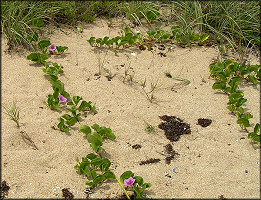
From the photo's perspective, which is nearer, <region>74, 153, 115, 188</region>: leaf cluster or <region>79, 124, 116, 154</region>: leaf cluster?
<region>74, 153, 115, 188</region>: leaf cluster

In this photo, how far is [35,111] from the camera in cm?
291

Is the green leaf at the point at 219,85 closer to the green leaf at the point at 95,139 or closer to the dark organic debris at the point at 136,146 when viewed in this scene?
the dark organic debris at the point at 136,146

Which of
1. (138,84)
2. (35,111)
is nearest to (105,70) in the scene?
(138,84)

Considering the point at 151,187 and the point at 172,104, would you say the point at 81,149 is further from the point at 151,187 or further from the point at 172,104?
the point at 172,104

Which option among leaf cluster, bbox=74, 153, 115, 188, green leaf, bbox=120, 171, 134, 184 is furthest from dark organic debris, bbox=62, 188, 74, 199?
green leaf, bbox=120, 171, 134, 184

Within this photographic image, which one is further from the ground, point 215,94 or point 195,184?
point 215,94

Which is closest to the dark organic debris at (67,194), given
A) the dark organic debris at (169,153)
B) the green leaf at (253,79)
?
the dark organic debris at (169,153)

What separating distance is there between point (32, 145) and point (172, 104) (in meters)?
1.40

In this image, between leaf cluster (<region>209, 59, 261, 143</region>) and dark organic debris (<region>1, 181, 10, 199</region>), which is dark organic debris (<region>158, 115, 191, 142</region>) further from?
dark organic debris (<region>1, 181, 10, 199</region>)

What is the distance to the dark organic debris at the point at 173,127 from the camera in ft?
9.25

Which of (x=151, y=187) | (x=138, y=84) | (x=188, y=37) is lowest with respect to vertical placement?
(x=151, y=187)

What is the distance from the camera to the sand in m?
2.37

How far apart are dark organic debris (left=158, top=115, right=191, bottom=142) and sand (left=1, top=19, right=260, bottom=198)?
44 mm

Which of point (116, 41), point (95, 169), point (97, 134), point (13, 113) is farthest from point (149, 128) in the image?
point (116, 41)
